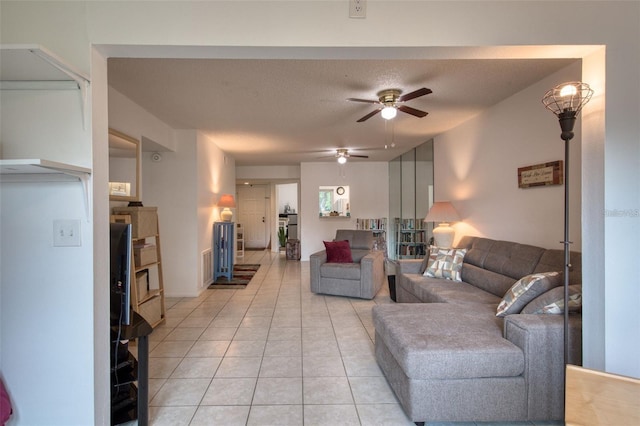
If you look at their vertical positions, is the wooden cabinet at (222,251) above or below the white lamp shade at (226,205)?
below

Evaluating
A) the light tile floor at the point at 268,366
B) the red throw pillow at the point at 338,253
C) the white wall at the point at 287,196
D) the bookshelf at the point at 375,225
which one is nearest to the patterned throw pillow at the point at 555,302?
the light tile floor at the point at 268,366

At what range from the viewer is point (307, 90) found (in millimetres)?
2984

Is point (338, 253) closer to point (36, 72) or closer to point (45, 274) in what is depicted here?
point (45, 274)

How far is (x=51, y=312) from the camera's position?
1441 mm

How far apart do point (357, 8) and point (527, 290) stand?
208 centimetres

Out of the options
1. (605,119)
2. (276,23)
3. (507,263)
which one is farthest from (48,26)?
(507,263)

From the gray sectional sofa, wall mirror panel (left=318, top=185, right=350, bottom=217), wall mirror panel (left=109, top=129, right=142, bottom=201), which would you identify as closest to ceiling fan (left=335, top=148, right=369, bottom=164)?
wall mirror panel (left=318, top=185, right=350, bottom=217)

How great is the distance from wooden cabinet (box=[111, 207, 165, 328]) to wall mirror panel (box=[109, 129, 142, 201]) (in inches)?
9.9

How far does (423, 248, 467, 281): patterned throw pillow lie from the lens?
3.45m

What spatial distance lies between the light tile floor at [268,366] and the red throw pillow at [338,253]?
2.45 ft

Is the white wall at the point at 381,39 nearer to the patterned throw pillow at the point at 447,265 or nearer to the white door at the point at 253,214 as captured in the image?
the patterned throw pillow at the point at 447,265

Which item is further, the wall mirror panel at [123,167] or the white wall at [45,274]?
the wall mirror panel at [123,167]

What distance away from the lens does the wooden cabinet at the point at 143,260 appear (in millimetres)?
2950

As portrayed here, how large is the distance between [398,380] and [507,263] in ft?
5.68
